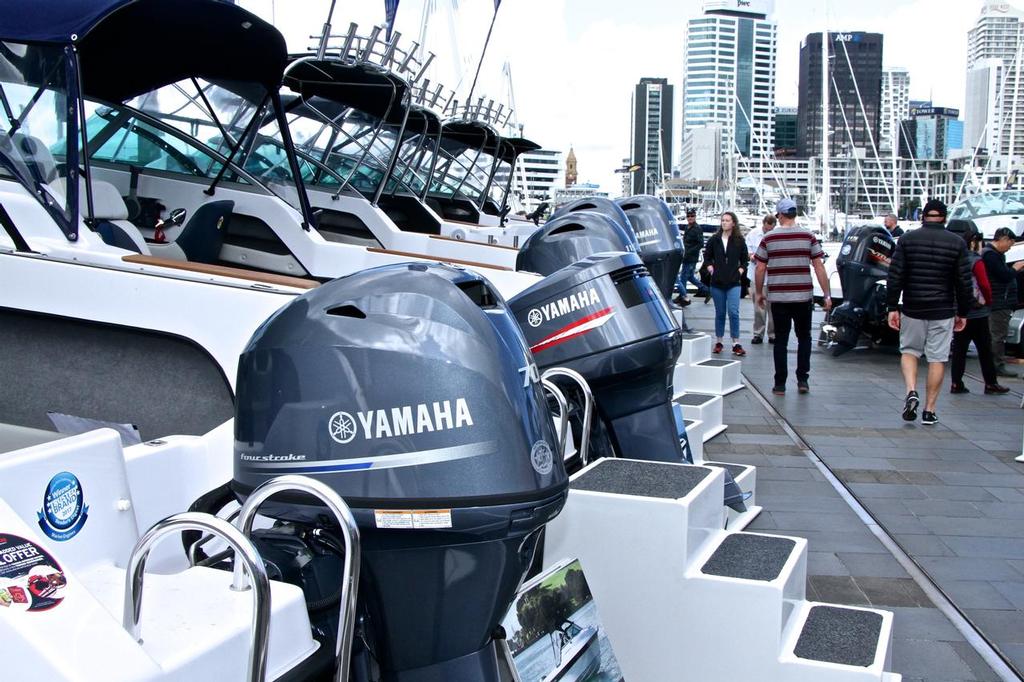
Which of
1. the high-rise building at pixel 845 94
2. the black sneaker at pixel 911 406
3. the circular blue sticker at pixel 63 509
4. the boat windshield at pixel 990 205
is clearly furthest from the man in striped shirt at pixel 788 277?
the high-rise building at pixel 845 94

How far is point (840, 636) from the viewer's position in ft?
11.6

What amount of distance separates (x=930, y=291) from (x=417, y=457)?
6.91 m

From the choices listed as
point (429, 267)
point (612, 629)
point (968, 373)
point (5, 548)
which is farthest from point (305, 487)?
point (968, 373)

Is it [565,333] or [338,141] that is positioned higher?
[338,141]

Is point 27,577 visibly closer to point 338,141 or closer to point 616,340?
point 616,340

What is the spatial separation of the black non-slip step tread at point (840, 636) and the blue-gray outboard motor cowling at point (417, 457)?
140cm

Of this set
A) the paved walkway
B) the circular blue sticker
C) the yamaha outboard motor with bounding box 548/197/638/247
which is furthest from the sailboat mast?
the circular blue sticker

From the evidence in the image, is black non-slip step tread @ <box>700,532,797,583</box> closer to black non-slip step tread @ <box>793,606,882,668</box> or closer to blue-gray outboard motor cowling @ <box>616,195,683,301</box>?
black non-slip step tread @ <box>793,606,882,668</box>

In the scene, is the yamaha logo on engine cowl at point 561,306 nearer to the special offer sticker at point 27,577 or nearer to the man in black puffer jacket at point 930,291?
the special offer sticker at point 27,577

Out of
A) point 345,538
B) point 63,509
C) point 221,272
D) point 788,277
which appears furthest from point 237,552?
point 788,277

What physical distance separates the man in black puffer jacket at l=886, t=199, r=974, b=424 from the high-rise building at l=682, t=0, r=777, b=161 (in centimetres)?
14726

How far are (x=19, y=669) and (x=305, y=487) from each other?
0.64 metres

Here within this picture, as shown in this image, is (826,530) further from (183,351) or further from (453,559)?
(453,559)

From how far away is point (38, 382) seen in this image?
4395mm
